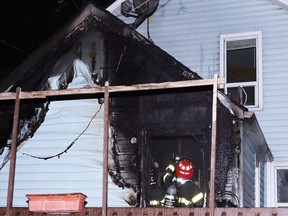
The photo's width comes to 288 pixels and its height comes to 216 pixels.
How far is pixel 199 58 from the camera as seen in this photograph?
1217 cm

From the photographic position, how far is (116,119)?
29.6 ft

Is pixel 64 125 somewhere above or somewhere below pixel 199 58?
below

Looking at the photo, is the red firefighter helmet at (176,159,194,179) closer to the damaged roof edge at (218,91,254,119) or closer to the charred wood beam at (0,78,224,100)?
the damaged roof edge at (218,91,254,119)

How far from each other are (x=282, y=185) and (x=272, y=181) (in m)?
0.39

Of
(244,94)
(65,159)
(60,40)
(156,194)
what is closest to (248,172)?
(156,194)

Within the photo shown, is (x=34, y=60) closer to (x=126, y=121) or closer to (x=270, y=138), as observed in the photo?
(x=126, y=121)

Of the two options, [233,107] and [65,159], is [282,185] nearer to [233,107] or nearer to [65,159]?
[233,107]

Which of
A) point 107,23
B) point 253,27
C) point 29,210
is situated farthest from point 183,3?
point 29,210

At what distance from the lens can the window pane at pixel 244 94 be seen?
11.5 meters

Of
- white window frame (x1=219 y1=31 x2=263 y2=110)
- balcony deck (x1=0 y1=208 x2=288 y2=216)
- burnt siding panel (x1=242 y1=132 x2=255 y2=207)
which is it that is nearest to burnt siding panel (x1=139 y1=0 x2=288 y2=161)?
white window frame (x1=219 y1=31 x2=263 y2=110)

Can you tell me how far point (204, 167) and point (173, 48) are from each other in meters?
4.31

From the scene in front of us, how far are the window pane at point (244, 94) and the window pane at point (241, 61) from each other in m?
0.20

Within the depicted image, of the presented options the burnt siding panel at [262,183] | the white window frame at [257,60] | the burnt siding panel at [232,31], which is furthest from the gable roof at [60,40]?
the burnt siding panel at [262,183]

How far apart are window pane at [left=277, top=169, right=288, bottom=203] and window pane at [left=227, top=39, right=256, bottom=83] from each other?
6.99ft
